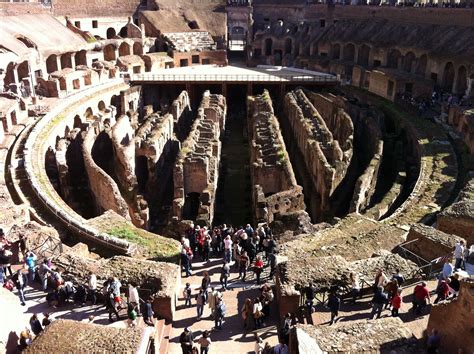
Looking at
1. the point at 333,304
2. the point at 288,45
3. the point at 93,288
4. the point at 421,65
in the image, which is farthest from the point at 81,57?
the point at 333,304

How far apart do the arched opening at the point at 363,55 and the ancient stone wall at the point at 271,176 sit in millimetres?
18001

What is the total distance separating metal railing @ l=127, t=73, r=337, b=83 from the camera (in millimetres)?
40188

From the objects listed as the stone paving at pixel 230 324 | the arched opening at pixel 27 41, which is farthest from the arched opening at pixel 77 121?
the stone paving at pixel 230 324

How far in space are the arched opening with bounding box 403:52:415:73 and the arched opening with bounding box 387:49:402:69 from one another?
0.97m

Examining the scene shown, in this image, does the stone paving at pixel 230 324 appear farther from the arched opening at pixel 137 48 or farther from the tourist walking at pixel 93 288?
the arched opening at pixel 137 48

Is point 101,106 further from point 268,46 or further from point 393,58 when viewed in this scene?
point 393,58

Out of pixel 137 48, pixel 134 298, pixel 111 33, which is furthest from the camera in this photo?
pixel 111 33

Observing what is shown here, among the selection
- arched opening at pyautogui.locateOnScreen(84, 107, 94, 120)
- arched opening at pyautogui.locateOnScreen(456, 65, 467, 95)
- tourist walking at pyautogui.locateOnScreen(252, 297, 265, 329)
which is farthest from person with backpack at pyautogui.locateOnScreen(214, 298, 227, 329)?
arched opening at pyautogui.locateOnScreen(456, 65, 467, 95)

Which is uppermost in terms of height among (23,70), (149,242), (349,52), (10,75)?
(349,52)

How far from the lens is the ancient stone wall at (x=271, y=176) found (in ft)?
59.5

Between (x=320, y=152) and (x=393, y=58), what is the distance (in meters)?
22.8

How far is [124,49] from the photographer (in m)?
46.6

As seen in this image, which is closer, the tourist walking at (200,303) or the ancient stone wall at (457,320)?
the ancient stone wall at (457,320)

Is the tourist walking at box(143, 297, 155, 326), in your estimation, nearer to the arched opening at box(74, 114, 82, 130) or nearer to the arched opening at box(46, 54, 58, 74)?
the arched opening at box(74, 114, 82, 130)
